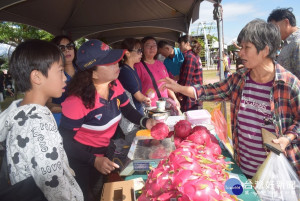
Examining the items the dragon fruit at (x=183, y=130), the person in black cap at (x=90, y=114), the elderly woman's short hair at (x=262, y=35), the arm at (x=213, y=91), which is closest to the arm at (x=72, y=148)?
the person in black cap at (x=90, y=114)

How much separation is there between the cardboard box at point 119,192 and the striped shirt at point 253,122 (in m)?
1.07

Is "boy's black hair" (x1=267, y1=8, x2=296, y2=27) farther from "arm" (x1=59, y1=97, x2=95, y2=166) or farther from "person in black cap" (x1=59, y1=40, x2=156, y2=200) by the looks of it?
"arm" (x1=59, y1=97, x2=95, y2=166)

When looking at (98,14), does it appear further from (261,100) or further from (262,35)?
(261,100)

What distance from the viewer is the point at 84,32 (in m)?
7.31

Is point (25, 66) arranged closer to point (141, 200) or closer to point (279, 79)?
point (141, 200)

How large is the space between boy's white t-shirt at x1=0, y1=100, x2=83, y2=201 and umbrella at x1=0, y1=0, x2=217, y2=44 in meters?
4.48

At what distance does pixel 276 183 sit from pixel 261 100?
2.30ft

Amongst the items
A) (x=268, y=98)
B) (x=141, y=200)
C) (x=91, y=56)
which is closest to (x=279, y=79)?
(x=268, y=98)

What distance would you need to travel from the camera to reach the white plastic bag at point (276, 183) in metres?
1.17

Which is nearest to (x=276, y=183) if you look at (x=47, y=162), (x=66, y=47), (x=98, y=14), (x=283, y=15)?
(x=47, y=162)

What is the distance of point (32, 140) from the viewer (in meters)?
1.07

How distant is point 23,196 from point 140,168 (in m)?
0.68

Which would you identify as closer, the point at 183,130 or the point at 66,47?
the point at 183,130

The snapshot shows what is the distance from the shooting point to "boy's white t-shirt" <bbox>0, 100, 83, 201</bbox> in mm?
1069
